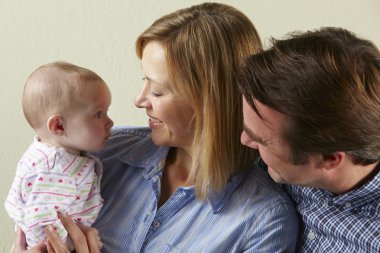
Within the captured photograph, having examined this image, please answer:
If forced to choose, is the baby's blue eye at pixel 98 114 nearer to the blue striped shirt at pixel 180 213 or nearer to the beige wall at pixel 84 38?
the blue striped shirt at pixel 180 213

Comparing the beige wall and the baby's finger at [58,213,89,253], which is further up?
the beige wall

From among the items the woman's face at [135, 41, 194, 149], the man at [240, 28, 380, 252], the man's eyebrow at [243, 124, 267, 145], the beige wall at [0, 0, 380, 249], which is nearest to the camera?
the man at [240, 28, 380, 252]

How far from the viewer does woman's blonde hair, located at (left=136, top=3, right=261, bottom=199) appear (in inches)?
54.4

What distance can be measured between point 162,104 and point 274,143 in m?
0.30

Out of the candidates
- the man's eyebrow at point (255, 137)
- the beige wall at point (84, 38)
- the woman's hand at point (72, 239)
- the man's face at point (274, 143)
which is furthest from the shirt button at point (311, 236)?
the beige wall at point (84, 38)

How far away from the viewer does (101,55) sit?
2062 millimetres

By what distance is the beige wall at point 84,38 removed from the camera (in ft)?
6.58

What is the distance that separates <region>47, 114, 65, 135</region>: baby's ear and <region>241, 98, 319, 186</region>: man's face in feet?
1.44

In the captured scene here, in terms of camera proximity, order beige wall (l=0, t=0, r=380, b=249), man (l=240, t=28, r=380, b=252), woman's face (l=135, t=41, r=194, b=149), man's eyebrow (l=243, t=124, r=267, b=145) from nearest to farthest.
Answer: man (l=240, t=28, r=380, b=252) → man's eyebrow (l=243, t=124, r=267, b=145) → woman's face (l=135, t=41, r=194, b=149) → beige wall (l=0, t=0, r=380, b=249)

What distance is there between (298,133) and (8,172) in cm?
130

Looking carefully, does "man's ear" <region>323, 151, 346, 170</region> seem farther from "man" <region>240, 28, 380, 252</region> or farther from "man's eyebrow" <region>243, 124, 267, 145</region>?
"man's eyebrow" <region>243, 124, 267, 145</region>

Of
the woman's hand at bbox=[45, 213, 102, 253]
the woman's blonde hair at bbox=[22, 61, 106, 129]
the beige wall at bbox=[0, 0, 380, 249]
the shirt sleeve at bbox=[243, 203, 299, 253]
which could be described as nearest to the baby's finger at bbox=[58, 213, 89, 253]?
the woman's hand at bbox=[45, 213, 102, 253]

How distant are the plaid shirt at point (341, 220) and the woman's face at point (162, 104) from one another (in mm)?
329

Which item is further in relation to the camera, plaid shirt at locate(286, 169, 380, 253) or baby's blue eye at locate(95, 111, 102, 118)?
baby's blue eye at locate(95, 111, 102, 118)
